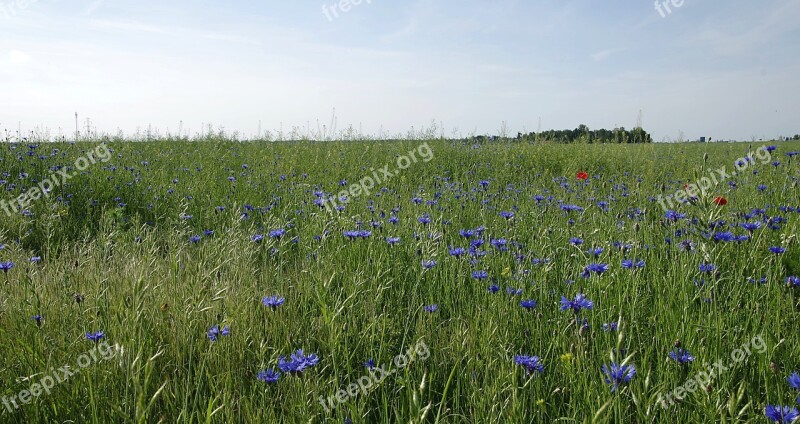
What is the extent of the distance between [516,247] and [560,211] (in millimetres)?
1615

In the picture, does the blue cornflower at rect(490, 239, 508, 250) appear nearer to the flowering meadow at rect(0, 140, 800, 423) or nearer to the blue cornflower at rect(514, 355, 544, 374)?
the flowering meadow at rect(0, 140, 800, 423)

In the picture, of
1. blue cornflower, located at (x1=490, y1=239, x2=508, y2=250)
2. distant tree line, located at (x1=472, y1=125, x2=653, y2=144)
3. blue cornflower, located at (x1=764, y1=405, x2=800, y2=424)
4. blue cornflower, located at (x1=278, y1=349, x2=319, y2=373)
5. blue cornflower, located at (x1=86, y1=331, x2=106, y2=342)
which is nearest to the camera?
blue cornflower, located at (x1=764, y1=405, x2=800, y2=424)

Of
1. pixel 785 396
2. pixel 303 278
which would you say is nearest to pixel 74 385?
pixel 303 278

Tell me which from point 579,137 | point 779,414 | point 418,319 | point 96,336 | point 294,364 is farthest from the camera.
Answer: point 579,137

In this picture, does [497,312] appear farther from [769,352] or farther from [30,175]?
[30,175]

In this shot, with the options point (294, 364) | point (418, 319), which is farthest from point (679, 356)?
point (294, 364)

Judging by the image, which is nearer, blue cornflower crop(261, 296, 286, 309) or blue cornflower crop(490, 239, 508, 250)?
blue cornflower crop(261, 296, 286, 309)

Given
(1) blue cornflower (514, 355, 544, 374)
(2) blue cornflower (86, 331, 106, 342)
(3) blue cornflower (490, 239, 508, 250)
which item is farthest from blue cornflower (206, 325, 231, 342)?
(3) blue cornflower (490, 239, 508, 250)

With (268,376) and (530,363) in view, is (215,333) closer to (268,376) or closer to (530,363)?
(268,376)

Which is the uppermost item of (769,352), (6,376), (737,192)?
(737,192)

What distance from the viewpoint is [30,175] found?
Result: 17.9ft

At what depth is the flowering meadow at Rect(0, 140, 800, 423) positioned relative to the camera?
1.60m

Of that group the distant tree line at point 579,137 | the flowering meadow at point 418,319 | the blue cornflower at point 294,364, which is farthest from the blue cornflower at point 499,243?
the distant tree line at point 579,137

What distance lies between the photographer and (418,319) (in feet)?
7.32
